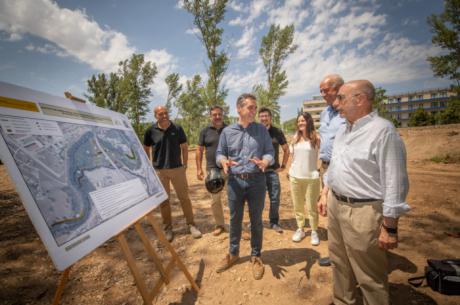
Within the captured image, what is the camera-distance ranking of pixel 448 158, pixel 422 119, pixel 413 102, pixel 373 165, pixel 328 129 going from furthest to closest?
1. pixel 413 102
2. pixel 422 119
3. pixel 448 158
4. pixel 328 129
5. pixel 373 165

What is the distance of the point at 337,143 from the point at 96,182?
2.49 metres

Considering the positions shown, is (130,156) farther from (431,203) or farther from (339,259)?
(431,203)

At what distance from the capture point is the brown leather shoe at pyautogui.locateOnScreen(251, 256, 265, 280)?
2944 mm

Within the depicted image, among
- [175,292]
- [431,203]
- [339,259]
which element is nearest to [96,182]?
[175,292]

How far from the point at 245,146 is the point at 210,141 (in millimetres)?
1501

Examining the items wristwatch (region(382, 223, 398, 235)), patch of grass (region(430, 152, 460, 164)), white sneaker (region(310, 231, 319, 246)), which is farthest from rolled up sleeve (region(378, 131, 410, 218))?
patch of grass (region(430, 152, 460, 164))

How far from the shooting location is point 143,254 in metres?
3.68

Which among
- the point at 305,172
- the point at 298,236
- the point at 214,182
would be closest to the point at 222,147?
the point at 214,182

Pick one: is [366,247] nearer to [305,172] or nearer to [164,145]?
[305,172]

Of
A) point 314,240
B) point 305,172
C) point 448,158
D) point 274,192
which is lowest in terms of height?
point 448,158

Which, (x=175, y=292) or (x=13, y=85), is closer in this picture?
(x=13, y=85)

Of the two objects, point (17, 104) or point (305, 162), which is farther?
point (305, 162)

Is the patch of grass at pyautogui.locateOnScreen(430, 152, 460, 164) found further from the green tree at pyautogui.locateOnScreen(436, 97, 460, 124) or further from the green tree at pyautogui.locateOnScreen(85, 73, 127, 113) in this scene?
the green tree at pyautogui.locateOnScreen(85, 73, 127, 113)

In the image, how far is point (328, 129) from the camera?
3.13 m
